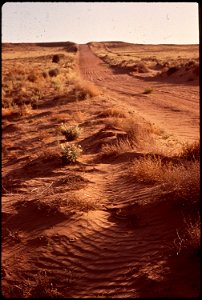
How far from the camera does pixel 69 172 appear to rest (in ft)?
30.1

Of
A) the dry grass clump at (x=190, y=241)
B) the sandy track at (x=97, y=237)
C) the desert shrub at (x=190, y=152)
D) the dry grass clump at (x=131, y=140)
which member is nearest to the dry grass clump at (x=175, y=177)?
the sandy track at (x=97, y=237)

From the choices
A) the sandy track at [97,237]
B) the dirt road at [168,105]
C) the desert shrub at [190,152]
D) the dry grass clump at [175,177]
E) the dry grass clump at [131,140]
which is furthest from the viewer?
the dirt road at [168,105]

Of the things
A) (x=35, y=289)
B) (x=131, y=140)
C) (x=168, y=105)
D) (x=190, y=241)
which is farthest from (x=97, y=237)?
(x=168, y=105)

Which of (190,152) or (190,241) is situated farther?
(190,152)

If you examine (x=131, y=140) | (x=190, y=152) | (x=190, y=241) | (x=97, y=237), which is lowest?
(x=97, y=237)

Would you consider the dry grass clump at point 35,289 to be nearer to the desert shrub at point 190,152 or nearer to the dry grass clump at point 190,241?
the dry grass clump at point 190,241

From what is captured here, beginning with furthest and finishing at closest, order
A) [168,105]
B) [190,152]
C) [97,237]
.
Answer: [168,105] → [190,152] → [97,237]

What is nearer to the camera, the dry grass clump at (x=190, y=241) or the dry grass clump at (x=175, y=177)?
the dry grass clump at (x=190, y=241)

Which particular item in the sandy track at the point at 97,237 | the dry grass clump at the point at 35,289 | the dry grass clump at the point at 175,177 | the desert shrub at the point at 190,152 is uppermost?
the desert shrub at the point at 190,152

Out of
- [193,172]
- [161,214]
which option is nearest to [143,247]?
[161,214]

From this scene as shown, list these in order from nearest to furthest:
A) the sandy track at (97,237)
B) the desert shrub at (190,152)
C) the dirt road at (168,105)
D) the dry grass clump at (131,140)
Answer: the sandy track at (97,237)
the desert shrub at (190,152)
the dry grass clump at (131,140)
the dirt road at (168,105)

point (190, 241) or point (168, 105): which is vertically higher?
point (168, 105)

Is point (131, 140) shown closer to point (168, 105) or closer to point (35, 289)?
point (35, 289)

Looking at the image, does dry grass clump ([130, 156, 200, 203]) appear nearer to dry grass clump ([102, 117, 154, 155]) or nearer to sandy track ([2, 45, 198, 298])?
sandy track ([2, 45, 198, 298])
